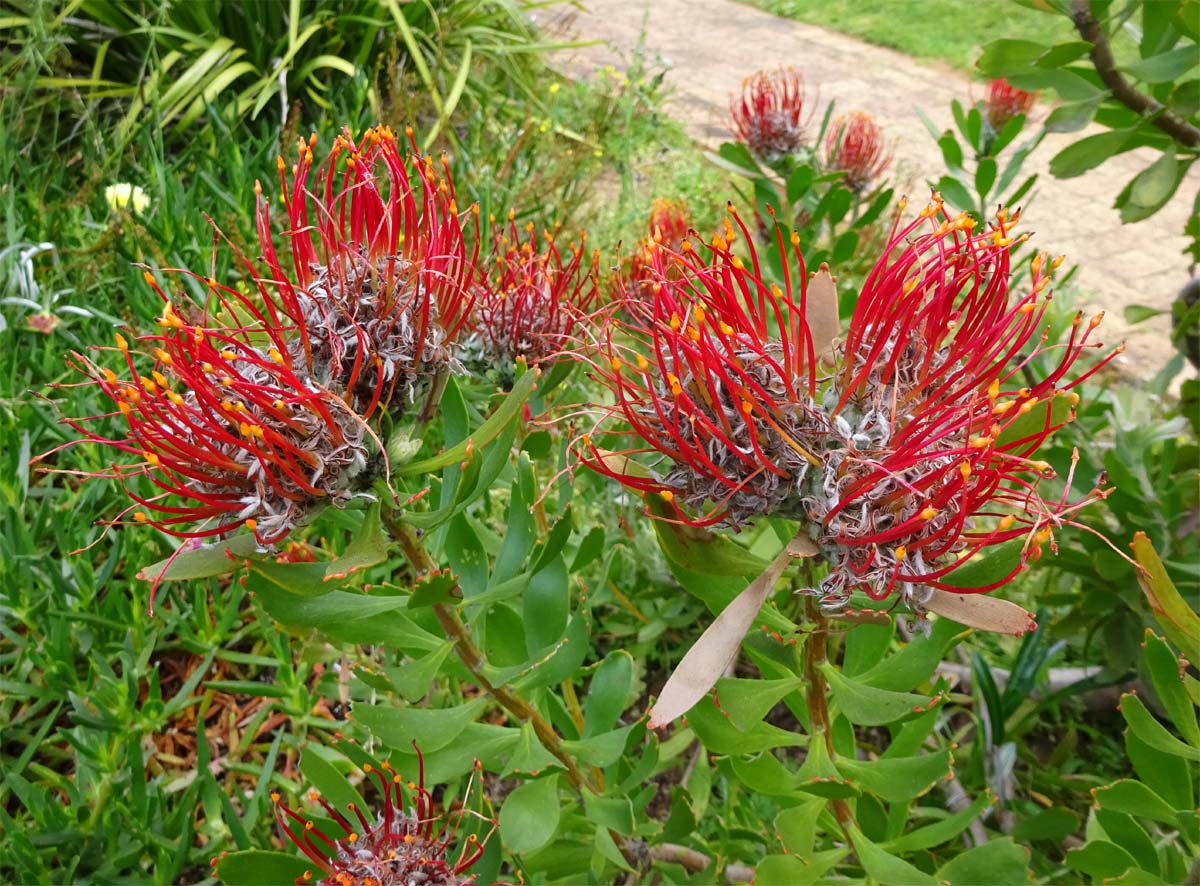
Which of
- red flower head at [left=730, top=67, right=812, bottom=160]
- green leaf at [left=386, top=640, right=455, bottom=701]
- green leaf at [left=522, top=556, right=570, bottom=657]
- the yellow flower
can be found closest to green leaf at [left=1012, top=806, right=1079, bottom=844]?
green leaf at [left=522, top=556, right=570, bottom=657]

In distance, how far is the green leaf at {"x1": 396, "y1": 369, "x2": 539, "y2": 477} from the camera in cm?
62

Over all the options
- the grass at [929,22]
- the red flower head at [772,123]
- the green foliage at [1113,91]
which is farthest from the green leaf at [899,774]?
the grass at [929,22]

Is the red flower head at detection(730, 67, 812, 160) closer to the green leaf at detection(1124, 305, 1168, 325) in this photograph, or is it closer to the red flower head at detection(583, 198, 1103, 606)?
the green leaf at detection(1124, 305, 1168, 325)

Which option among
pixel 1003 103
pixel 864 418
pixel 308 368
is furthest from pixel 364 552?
pixel 1003 103

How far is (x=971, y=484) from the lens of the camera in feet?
1.97

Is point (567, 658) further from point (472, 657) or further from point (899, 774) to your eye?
point (899, 774)

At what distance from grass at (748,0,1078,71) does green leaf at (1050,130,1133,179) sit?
4.02 metres

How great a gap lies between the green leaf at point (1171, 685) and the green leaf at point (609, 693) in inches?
18.9

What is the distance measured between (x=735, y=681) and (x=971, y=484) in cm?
24

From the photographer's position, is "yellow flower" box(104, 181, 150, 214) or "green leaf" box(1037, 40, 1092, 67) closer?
"green leaf" box(1037, 40, 1092, 67)

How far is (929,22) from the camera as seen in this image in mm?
5352

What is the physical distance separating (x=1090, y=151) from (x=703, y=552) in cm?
99

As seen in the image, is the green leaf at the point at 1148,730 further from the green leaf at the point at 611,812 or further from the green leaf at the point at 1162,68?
the green leaf at the point at 1162,68

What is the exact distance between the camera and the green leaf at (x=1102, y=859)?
2.47 feet
